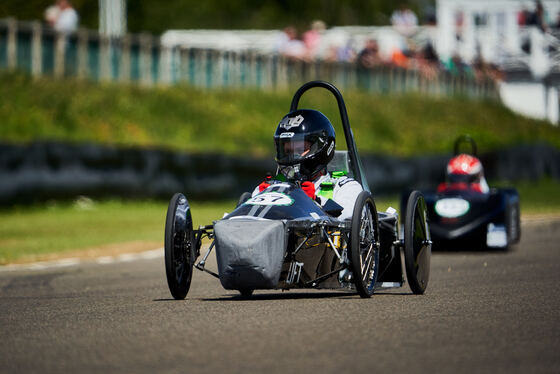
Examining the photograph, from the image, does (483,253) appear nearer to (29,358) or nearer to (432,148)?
(29,358)

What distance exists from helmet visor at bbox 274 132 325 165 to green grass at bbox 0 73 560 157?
35.7ft

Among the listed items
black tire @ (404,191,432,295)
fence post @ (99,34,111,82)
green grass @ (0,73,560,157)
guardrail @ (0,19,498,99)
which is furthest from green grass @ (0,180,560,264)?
black tire @ (404,191,432,295)

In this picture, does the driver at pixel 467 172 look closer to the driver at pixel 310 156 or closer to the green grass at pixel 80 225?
the green grass at pixel 80 225

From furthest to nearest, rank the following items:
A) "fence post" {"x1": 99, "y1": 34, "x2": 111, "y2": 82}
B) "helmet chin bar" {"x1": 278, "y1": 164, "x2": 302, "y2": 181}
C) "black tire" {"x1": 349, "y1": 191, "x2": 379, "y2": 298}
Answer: "fence post" {"x1": 99, "y1": 34, "x2": 111, "y2": 82} < "helmet chin bar" {"x1": 278, "y1": 164, "x2": 302, "y2": 181} < "black tire" {"x1": 349, "y1": 191, "x2": 379, "y2": 298}

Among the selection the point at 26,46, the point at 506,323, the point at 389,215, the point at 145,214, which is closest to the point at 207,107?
the point at 26,46

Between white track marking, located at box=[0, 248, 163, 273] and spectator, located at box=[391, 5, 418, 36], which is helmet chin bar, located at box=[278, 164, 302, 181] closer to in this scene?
white track marking, located at box=[0, 248, 163, 273]

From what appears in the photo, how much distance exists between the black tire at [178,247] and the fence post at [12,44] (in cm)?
1562

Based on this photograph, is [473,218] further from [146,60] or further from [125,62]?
[146,60]

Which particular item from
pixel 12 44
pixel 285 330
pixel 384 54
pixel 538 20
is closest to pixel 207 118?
pixel 12 44

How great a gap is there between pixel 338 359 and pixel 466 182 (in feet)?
35.1

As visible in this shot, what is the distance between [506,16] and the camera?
1870 inches

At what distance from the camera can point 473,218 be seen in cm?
1504

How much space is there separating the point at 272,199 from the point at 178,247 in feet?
2.43

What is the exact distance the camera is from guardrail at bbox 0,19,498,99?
79.4 feet
